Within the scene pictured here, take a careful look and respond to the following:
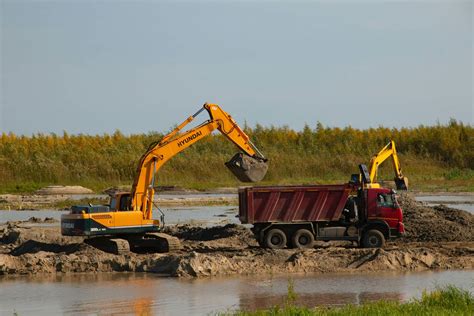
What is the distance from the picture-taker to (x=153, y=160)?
2800cm

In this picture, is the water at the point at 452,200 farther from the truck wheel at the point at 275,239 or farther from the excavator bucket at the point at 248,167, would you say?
the excavator bucket at the point at 248,167

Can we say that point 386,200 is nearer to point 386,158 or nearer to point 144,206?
point 386,158

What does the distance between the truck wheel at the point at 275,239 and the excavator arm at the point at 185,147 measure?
158 cm

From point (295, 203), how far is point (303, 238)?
1.02m

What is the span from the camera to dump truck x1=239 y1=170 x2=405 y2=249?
28156mm

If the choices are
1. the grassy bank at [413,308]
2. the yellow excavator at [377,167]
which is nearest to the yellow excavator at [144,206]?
the yellow excavator at [377,167]

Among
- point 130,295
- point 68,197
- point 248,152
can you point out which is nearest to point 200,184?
point 68,197

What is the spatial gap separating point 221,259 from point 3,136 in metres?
48.8

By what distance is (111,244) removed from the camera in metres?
27.6

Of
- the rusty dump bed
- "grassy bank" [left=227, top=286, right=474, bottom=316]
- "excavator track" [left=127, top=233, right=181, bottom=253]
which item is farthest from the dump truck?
"grassy bank" [left=227, top=286, right=474, bottom=316]

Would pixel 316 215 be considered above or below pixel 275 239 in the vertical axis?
above

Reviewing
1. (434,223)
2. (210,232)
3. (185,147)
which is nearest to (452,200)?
(434,223)

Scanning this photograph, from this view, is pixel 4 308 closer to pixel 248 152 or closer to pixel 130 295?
pixel 130 295

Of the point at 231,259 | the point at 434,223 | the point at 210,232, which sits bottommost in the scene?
the point at 231,259
